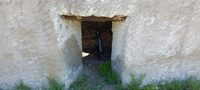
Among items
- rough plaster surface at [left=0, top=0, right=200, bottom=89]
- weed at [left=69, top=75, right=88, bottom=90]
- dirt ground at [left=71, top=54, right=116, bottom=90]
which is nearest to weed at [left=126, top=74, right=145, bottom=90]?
rough plaster surface at [left=0, top=0, right=200, bottom=89]

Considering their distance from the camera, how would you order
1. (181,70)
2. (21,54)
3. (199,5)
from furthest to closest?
(181,70) → (21,54) → (199,5)

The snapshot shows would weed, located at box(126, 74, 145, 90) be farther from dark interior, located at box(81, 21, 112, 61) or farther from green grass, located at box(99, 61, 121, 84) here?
dark interior, located at box(81, 21, 112, 61)

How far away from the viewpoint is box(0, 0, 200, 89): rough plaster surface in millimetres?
1459

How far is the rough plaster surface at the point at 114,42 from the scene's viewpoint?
4.79 feet

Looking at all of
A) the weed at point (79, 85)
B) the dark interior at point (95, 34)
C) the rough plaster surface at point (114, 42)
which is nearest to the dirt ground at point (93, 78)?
the weed at point (79, 85)

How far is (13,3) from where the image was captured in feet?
4.83

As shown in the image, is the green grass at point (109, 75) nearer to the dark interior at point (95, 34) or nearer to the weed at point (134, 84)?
the weed at point (134, 84)

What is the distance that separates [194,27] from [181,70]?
1.79 ft

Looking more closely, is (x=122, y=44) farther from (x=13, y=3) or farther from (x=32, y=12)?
(x=13, y=3)

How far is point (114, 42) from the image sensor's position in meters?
1.94

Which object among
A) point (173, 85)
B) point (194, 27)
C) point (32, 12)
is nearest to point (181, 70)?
point (173, 85)

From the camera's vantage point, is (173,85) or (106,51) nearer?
(173,85)

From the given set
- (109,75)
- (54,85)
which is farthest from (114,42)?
(54,85)

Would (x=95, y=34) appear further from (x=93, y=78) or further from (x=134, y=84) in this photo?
(x=134, y=84)
